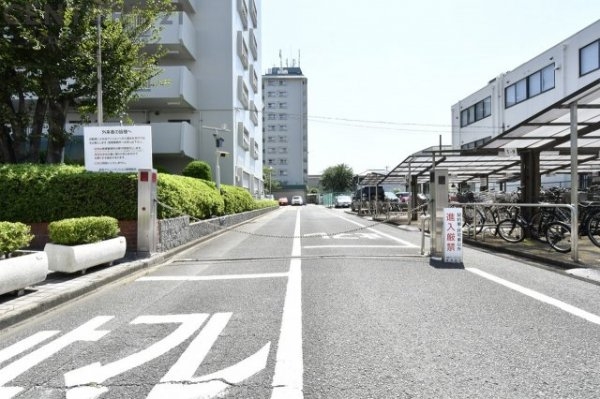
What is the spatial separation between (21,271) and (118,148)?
554 cm

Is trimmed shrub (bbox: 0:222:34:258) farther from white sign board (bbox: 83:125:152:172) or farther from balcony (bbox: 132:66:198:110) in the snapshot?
balcony (bbox: 132:66:198:110)

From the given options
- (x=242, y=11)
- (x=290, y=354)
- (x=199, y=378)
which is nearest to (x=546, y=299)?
(x=290, y=354)

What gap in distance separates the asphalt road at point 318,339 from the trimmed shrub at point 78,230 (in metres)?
1.08

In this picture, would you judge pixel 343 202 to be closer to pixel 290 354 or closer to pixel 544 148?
pixel 544 148

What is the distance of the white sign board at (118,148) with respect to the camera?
10.8 meters

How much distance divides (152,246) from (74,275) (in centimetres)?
261

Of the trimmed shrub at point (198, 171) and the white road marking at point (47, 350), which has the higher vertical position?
the trimmed shrub at point (198, 171)

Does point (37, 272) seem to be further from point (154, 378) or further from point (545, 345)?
point (545, 345)

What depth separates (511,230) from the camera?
12680 mm

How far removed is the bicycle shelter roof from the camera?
33.0 feet

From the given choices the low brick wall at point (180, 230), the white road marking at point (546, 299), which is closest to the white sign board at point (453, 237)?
the white road marking at point (546, 299)

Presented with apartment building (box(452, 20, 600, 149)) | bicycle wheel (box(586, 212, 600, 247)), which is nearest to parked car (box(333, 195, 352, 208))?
apartment building (box(452, 20, 600, 149))

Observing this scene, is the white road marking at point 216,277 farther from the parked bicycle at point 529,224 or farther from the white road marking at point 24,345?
the parked bicycle at point 529,224

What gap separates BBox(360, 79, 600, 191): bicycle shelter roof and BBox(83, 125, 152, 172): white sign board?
29.7ft
